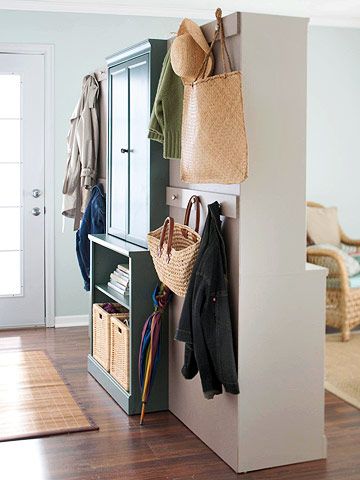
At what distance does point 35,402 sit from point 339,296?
7.52 ft

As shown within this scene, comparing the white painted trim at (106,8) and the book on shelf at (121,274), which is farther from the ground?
the white painted trim at (106,8)

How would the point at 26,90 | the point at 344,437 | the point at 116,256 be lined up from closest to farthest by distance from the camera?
1. the point at 344,437
2. the point at 116,256
3. the point at 26,90

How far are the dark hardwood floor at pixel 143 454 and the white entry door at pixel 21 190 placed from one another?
79.3 inches

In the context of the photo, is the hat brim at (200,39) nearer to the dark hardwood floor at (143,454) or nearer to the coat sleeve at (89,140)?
the dark hardwood floor at (143,454)

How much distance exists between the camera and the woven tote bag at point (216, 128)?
10.3 feet

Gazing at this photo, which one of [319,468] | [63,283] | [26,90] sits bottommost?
[319,468]

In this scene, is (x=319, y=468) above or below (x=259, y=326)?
below

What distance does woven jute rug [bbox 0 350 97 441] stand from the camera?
3811 millimetres

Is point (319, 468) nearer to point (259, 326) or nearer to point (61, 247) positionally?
point (259, 326)

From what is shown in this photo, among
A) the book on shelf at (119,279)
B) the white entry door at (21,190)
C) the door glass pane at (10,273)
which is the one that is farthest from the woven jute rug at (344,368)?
the door glass pane at (10,273)

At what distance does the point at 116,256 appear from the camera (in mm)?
4762

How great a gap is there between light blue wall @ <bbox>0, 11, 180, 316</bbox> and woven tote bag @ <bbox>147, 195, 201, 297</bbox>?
8.15ft

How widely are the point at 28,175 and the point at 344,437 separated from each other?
11.0ft

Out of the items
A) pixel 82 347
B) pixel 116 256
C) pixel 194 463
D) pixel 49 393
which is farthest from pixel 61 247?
pixel 194 463
